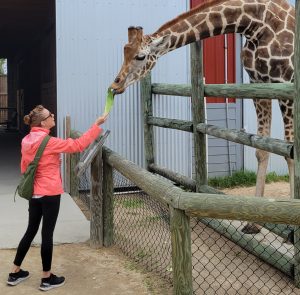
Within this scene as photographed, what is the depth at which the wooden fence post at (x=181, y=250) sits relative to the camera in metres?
3.11

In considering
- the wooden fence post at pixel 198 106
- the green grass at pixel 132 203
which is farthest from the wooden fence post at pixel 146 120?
the wooden fence post at pixel 198 106

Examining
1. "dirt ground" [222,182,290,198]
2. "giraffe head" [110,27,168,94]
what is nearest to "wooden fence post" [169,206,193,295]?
"giraffe head" [110,27,168,94]

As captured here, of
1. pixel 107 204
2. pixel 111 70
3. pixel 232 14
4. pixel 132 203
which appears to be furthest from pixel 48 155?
pixel 111 70

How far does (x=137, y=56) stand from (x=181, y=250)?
2.64m

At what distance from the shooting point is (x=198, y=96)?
5.86 meters

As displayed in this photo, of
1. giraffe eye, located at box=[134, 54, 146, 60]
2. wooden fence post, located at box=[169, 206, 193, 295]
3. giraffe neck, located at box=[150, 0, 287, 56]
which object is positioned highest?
giraffe neck, located at box=[150, 0, 287, 56]

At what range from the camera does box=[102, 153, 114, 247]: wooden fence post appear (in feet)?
17.1

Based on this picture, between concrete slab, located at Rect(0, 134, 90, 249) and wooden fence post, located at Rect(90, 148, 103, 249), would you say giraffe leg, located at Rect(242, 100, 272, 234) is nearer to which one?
wooden fence post, located at Rect(90, 148, 103, 249)

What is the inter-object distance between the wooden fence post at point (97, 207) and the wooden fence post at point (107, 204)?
34mm

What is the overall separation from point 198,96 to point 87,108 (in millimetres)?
2547

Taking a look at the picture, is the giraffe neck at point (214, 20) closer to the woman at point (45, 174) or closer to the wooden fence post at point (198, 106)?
the wooden fence post at point (198, 106)

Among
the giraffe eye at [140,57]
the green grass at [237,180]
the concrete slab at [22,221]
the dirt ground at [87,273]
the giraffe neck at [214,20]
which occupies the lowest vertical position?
the dirt ground at [87,273]

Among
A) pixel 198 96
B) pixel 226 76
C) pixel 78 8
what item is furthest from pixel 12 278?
pixel 226 76

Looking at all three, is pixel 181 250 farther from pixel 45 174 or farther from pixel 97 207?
pixel 97 207
